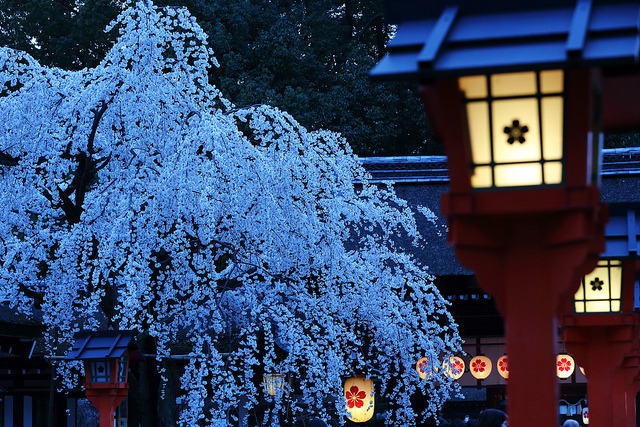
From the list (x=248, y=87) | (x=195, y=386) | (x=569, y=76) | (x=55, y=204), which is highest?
(x=248, y=87)

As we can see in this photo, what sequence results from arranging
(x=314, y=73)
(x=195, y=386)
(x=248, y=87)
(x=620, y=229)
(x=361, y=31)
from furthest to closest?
(x=361, y=31) < (x=314, y=73) < (x=248, y=87) < (x=195, y=386) < (x=620, y=229)

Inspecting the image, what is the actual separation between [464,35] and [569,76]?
413 millimetres

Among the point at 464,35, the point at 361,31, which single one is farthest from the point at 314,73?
the point at 464,35

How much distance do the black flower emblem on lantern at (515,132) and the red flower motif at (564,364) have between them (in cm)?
1764

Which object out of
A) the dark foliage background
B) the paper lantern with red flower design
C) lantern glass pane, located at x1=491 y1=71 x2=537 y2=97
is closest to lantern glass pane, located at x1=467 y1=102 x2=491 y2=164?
lantern glass pane, located at x1=491 y1=71 x2=537 y2=97

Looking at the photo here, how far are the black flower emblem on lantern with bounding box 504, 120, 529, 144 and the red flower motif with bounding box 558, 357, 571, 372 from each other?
17641mm

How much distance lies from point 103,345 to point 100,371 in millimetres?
403

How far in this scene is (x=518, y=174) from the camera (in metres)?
3.54

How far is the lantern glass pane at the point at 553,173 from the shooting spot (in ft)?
11.4

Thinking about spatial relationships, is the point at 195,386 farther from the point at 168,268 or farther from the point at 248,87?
the point at 248,87

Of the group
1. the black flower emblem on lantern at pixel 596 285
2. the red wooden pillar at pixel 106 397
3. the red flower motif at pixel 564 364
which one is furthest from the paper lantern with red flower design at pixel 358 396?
the black flower emblem on lantern at pixel 596 285

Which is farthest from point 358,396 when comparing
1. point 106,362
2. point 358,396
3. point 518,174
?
point 518,174

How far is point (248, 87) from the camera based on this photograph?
21.7 meters

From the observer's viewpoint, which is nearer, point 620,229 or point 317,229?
point 620,229
